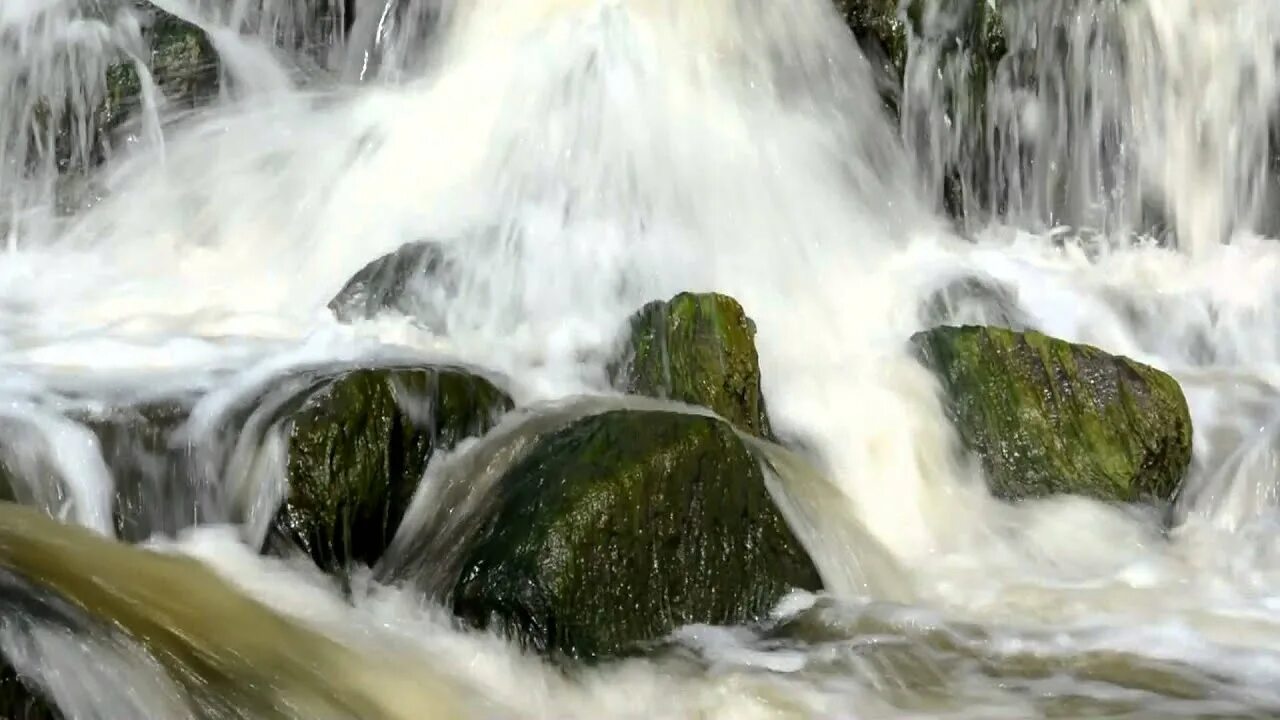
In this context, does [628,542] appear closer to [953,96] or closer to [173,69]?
[953,96]

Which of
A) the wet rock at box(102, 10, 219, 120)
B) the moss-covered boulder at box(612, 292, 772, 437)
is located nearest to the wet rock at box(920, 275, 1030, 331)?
the moss-covered boulder at box(612, 292, 772, 437)

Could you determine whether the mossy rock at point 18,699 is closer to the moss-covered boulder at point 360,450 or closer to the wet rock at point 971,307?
the moss-covered boulder at point 360,450

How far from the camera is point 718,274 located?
687cm

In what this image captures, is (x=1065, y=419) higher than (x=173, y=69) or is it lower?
lower

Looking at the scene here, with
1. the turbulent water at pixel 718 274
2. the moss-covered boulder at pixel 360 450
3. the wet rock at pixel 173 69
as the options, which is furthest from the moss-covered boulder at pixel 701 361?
the wet rock at pixel 173 69

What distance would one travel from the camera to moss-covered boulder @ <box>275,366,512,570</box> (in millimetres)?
4062

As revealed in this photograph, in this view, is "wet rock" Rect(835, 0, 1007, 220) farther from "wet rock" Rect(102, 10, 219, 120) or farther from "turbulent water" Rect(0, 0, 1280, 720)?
"wet rock" Rect(102, 10, 219, 120)

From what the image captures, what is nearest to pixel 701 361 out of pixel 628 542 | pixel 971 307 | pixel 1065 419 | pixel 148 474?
pixel 628 542

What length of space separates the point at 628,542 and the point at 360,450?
109 cm

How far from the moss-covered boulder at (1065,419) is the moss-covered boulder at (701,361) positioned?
1.03 metres

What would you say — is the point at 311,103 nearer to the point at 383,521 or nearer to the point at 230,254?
the point at 230,254

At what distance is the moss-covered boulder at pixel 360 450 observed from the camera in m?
4.06

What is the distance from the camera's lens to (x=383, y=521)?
4.20m

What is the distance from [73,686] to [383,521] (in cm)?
184
